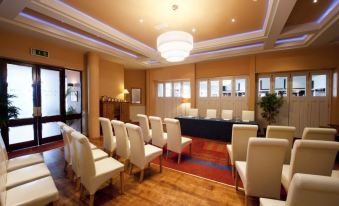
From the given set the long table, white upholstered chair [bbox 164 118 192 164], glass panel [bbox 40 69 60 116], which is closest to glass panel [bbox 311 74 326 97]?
the long table

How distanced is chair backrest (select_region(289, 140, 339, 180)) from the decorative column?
5.73 m

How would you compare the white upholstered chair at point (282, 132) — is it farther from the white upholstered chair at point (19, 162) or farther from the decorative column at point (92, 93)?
the decorative column at point (92, 93)

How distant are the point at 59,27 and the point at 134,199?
15.3 ft

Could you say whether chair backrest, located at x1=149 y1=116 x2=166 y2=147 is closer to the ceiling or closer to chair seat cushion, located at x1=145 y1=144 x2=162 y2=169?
chair seat cushion, located at x1=145 y1=144 x2=162 y2=169

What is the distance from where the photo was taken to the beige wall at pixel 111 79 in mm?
6300

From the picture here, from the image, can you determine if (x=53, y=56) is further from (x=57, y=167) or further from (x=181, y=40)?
(x=181, y=40)

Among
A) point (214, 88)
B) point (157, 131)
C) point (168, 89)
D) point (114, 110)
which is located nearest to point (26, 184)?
point (157, 131)

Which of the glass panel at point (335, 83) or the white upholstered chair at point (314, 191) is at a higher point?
the glass panel at point (335, 83)

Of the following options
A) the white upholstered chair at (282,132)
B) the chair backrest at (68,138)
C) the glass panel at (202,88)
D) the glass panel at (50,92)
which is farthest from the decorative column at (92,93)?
the white upholstered chair at (282,132)

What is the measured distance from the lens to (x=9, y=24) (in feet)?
11.0

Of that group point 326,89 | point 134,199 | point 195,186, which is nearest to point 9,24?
point 134,199

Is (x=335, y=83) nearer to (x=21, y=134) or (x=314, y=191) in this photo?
(x=314, y=191)

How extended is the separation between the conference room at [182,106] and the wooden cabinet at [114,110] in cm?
5

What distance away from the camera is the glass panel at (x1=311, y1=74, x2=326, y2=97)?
5.09 meters
